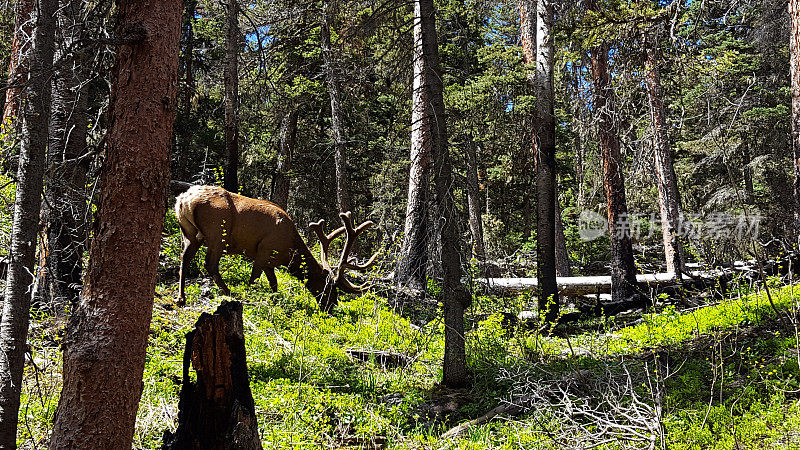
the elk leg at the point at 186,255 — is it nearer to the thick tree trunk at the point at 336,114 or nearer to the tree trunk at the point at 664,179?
the thick tree trunk at the point at 336,114

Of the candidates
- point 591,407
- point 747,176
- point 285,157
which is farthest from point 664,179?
point 591,407

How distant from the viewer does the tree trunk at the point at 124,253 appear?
4043 millimetres

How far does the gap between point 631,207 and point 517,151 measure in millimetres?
6771

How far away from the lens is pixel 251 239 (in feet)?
33.5

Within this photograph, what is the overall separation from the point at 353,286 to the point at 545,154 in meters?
4.20

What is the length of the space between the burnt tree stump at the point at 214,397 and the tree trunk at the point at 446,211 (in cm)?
333

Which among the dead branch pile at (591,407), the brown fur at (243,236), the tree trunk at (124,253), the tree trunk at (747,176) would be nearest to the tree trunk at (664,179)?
the tree trunk at (747,176)

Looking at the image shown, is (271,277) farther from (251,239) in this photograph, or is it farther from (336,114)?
(336,114)

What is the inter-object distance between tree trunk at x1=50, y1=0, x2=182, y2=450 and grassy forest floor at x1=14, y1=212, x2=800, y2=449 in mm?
1357

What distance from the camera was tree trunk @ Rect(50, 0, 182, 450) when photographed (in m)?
4.04

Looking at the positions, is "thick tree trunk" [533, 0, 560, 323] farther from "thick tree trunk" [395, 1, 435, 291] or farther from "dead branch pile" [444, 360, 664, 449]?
"dead branch pile" [444, 360, 664, 449]

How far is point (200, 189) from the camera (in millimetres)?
9773

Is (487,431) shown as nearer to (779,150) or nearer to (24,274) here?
(24,274)

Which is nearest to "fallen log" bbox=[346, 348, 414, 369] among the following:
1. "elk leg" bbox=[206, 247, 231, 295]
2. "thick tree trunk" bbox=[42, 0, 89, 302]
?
"elk leg" bbox=[206, 247, 231, 295]
